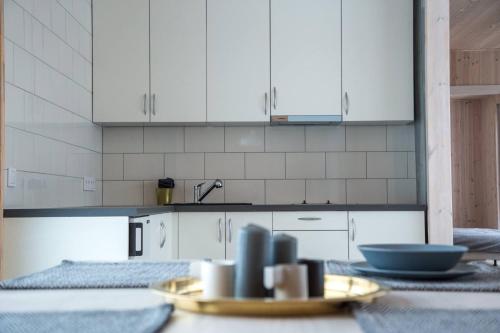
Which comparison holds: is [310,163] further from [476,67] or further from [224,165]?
[476,67]

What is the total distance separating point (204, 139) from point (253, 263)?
351 centimetres

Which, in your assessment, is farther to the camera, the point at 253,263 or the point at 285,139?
the point at 285,139

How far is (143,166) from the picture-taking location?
4.58 meters

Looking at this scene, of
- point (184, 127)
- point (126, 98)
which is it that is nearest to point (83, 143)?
point (126, 98)

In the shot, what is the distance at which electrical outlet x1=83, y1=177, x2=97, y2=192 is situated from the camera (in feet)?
13.8

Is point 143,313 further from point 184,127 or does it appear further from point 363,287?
point 184,127

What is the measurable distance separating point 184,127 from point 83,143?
738 mm

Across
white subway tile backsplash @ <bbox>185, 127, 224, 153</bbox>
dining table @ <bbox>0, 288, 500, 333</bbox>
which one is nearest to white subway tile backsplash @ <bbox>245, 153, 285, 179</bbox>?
white subway tile backsplash @ <bbox>185, 127, 224, 153</bbox>

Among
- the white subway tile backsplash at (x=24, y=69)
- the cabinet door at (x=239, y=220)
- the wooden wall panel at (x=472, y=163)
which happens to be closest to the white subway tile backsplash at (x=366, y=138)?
the cabinet door at (x=239, y=220)

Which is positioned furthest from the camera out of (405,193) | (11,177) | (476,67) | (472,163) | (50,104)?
(472,163)

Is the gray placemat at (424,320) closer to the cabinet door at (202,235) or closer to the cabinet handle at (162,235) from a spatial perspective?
the cabinet handle at (162,235)

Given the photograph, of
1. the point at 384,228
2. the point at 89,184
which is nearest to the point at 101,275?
the point at 384,228

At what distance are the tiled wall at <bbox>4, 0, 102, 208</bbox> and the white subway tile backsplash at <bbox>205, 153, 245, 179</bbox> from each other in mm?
755

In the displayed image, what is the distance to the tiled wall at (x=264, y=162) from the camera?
4.56 metres
